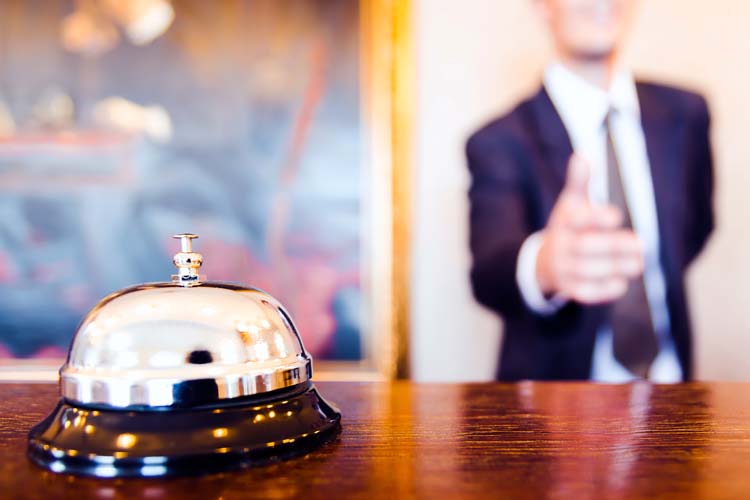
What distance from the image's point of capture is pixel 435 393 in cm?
77

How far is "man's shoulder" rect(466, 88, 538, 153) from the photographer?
148 centimetres

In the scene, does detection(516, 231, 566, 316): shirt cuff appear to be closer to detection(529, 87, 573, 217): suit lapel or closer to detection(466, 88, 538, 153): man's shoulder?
detection(529, 87, 573, 217): suit lapel

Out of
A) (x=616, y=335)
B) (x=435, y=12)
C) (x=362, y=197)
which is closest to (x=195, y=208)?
(x=362, y=197)

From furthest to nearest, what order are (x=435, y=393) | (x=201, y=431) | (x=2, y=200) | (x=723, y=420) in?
(x=2, y=200) → (x=435, y=393) → (x=723, y=420) → (x=201, y=431)

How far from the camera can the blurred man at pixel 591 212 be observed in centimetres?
145

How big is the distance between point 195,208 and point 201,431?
3.41 feet

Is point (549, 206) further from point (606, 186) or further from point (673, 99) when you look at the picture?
Answer: point (673, 99)

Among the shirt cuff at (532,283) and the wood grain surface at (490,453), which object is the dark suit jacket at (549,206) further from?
the wood grain surface at (490,453)

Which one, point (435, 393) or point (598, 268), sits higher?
point (598, 268)

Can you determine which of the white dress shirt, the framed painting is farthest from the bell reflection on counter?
the white dress shirt

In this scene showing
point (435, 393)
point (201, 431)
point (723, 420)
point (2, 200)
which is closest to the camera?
point (201, 431)

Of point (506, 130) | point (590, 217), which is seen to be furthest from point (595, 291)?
point (506, 130)

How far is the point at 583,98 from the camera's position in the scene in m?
1.48

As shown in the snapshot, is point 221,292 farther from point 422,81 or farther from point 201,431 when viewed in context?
point 422,81
